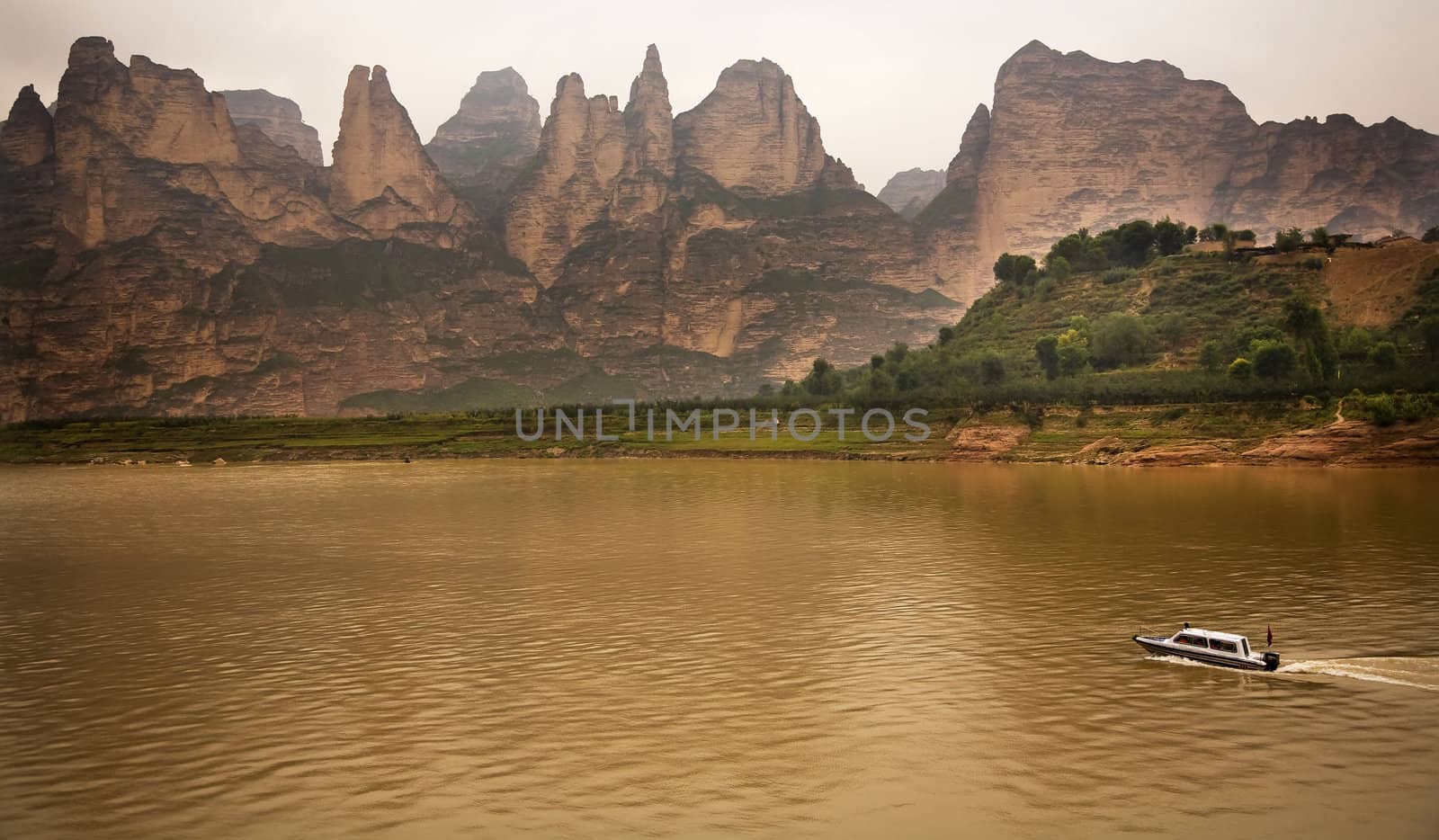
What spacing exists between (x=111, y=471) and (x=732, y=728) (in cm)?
9601

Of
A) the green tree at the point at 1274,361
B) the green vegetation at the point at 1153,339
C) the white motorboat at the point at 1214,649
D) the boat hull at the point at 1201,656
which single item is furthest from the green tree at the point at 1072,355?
the white motorboat at the point at 1214,649

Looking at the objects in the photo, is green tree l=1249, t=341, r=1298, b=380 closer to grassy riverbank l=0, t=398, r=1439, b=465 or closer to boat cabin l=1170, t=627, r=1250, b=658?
grassy riverbank l=0, t=398, r=1439, b=465

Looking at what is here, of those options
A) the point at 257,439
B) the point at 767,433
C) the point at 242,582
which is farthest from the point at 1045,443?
the point at 257,439

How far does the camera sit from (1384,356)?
277 ft

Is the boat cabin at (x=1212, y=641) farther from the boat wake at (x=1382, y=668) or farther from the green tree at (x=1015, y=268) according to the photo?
the green tree at (x=1015, y=268)

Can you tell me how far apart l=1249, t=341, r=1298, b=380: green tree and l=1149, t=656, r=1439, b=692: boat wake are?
71253 millimetres

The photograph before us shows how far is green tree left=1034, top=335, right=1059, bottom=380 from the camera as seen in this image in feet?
342

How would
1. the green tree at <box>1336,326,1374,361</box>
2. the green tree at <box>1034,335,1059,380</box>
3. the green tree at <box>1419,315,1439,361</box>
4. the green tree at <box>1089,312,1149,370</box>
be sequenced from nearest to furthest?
the green tree at <box>1419,315,1439,361</box>
the green tree at <box>1336,326,1374,361</box>
the green tree at <box>1089,312,1149,370</box>
the green tree at <box>1034,335,1059,380</box>

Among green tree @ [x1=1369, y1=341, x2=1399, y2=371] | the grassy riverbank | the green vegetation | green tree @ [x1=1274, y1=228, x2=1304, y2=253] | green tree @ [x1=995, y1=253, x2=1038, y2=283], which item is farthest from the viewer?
green tree @ [x1=995, y1=253, x2=1038, y2=283]

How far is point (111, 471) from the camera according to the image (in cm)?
9606

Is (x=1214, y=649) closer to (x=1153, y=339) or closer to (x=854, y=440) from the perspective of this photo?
(x=854, y=440)

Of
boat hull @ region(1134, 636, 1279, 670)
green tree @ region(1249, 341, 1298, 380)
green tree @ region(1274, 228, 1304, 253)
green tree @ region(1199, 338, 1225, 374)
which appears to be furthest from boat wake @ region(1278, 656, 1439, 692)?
green tree @ region(1274, 228, 1304, 253)

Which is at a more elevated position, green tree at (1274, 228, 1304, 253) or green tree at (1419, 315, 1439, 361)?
green tree at (1274, 228, 1304, 253)

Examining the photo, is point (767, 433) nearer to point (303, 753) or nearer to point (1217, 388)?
point (1217, 388)
